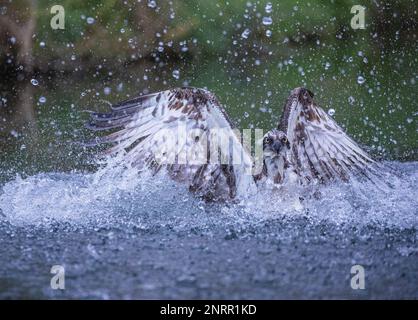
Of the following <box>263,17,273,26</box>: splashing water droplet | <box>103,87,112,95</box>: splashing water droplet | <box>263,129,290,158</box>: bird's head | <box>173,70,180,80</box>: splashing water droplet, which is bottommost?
<box>263,129,290,158</box>: bird's head

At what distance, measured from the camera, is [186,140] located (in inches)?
172

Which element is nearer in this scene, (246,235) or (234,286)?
(234,286)

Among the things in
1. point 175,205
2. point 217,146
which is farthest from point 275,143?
point 175,205

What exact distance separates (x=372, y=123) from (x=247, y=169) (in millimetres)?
3418

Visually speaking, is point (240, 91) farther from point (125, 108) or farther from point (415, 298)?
point (415, 298)

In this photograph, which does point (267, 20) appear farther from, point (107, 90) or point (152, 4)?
point (107, 90)

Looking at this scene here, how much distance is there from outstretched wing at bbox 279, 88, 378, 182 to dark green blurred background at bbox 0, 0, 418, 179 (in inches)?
104

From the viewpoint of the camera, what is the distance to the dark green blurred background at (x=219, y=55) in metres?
7.93

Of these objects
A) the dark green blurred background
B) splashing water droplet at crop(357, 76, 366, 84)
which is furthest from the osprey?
splashing water droplet at crop(357, 76, 366, 84)

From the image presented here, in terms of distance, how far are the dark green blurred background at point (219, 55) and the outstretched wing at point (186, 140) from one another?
295cm

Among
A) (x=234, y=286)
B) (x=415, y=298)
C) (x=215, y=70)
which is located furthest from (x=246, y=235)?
(x=215, y=70)

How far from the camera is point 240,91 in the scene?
8.22 meters

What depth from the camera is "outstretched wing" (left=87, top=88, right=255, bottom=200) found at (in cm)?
426

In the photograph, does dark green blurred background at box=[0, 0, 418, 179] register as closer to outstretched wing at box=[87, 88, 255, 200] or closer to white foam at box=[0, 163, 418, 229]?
outstretched wing at box=[87, 88, 255, 200]
